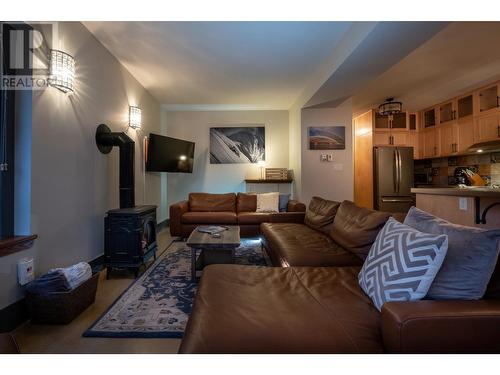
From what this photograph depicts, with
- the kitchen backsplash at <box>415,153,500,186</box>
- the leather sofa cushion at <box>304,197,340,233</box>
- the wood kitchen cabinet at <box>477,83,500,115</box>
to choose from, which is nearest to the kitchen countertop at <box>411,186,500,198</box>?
the leather sofa cushion at <box>304,197,340,233</box>

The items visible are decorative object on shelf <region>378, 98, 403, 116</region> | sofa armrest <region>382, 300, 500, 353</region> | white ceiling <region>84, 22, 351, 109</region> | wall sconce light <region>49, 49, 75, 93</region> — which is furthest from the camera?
decorative object on shelf <region>378, 98, 403, 116</region>

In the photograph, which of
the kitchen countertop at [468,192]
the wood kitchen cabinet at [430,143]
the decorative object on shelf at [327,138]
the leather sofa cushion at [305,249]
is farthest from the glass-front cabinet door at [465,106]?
the leather sofa cushion at [305,249]

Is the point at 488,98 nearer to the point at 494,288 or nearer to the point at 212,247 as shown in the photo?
the point at 494,288

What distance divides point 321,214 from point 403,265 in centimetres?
177

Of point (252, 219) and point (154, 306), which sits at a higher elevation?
point (252, 219)

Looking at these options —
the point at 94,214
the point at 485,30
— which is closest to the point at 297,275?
the point at 94,214

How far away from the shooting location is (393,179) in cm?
→ 487

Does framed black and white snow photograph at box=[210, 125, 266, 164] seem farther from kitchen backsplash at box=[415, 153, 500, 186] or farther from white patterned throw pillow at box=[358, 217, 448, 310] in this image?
white patterned throw pillow at box=[358, 217, 448, 310]

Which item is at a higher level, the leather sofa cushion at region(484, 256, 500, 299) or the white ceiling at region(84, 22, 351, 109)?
the white ceiling at region(84, 22, 351, 109)

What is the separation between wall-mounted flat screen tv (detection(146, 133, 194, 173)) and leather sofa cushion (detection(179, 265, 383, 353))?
3055 mm

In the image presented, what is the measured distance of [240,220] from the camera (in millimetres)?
3969

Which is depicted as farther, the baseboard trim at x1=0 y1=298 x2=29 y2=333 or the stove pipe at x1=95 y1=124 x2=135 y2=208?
the stove pipe at x1=95 y1=124 x2=135 y2=208

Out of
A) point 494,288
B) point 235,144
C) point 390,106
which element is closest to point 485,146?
point 390,106

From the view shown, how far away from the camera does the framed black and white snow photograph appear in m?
5.09
